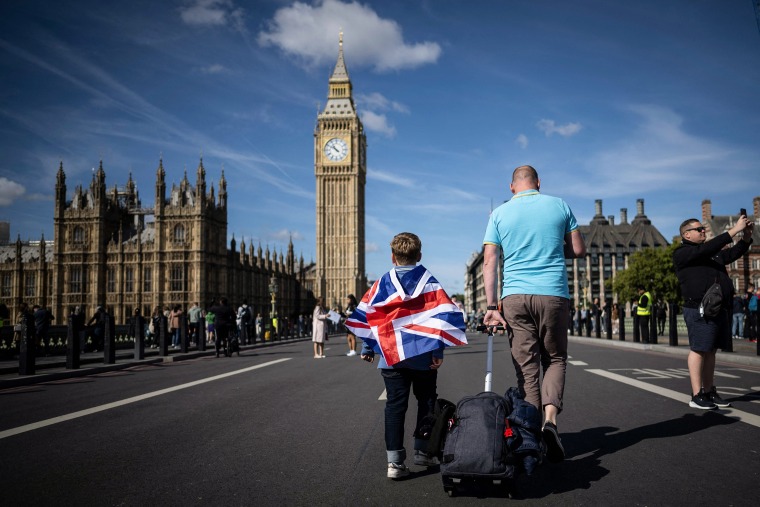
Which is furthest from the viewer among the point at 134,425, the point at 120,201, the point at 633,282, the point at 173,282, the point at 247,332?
the point at 633,282

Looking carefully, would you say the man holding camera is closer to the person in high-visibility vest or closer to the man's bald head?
the man's bald head

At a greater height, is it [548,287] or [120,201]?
[120,201]

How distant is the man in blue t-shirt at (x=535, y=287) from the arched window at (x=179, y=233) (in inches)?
2315

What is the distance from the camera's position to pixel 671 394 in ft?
26.3

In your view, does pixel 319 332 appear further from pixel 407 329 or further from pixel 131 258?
pixel 131 258

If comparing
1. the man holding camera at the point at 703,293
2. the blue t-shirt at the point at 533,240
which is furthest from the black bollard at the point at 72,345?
the man holding camera at the point at 703,293

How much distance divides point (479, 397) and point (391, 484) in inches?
33.0

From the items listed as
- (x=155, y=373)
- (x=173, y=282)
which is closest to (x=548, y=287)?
(x=155, y=373)

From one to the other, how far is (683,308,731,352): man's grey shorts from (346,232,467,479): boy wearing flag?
3.37 metres

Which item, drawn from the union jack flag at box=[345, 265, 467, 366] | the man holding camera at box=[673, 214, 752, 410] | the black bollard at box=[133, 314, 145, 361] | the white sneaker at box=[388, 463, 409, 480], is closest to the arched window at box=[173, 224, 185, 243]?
the black bollard at box=[133, 314, 145, 361]

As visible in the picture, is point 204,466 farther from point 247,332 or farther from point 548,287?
point 247,332

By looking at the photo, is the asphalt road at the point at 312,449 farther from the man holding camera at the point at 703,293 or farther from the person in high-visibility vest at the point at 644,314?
the person in high-visibility vest at the point at 644,314

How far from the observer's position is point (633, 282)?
79688 millimetres

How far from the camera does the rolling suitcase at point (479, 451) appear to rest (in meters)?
3.61
